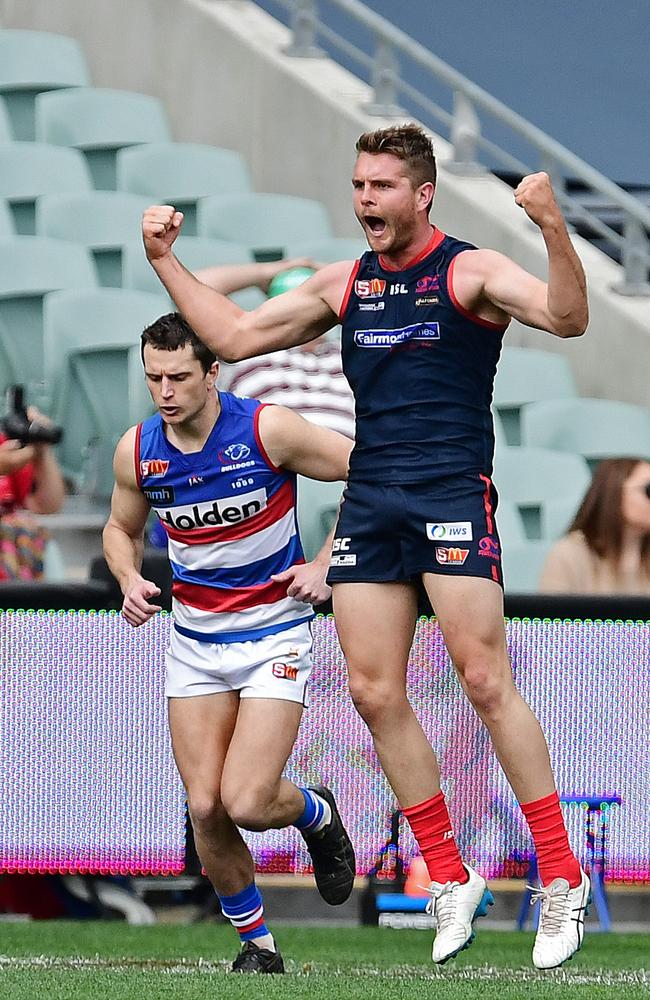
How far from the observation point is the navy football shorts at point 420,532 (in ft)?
14.5

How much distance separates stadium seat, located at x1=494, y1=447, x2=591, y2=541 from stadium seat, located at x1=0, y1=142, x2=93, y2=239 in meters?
3.50

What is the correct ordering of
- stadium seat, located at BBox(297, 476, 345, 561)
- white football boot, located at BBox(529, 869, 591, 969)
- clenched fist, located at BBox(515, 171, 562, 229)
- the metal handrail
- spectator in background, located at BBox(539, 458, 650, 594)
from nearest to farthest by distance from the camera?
clenched fist, located at BBox(515, 171, 562, 229), white football boot, located at BBox(529, 869, 591, 969), spectator in background, located at BBox(539, 458, 650, 594), stadium seat, located at BBox(297, 476, 345, 561), the metal handrail

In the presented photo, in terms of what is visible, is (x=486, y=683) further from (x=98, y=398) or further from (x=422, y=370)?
(x=98, y=398)

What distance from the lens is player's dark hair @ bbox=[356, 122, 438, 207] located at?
4.41 metres

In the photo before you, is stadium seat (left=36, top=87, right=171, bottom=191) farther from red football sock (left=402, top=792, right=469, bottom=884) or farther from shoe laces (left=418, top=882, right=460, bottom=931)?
shoe laces (left=418, top=882, right=460, bottom=931)

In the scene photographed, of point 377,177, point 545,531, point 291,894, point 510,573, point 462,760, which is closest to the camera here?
point 377,177

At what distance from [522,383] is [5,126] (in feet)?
12.8

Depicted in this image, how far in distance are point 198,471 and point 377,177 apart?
1.11 metres

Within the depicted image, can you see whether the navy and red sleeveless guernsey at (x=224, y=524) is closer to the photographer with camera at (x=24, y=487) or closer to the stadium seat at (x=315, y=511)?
the photographer with camera at (x=24, y=487)

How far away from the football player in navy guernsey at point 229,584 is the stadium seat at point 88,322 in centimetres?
411

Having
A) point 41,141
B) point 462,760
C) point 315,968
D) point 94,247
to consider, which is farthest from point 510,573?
point 41,141

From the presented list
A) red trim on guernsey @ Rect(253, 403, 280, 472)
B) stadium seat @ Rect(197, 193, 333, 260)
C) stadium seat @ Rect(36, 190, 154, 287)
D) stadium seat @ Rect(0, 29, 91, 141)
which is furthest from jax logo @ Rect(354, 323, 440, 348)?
stadium seat @ Rect(0, 29, 91, 141)

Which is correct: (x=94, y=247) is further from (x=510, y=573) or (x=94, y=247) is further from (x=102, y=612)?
(x=102, y=612)

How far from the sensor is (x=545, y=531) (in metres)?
8.77
